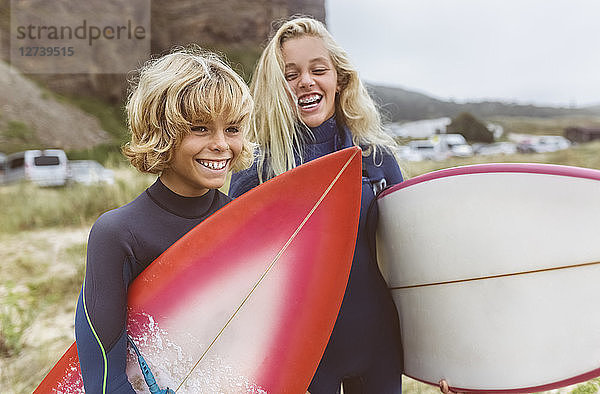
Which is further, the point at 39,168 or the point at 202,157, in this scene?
the point at 39,168

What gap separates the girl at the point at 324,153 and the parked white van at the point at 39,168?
33.3 feet

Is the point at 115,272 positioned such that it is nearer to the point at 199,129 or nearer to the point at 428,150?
the point at 199,129

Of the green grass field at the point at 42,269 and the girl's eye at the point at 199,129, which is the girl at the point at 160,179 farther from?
the green grass field at the point at 42,269

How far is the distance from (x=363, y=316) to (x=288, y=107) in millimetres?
730

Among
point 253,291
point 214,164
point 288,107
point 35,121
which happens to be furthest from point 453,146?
point 214,164

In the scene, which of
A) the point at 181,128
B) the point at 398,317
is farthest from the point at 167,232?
the point at 398,317

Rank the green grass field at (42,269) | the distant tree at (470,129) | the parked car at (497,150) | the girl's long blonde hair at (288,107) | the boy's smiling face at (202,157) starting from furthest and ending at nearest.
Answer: the distant tree at (470,129), the parked car at (497,150), the green grass field at (42,269), the girl's long blonde hair at (288,107), the boy's smiling face at (202,157)

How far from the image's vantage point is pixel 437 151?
23.4 meters

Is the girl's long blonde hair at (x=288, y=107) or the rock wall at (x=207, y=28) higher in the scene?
the rock wall at (x=207, y=28)

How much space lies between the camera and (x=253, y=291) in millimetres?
1458

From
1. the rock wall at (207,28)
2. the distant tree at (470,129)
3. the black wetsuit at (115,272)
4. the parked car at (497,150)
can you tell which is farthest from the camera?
the distant tree at (470,129)

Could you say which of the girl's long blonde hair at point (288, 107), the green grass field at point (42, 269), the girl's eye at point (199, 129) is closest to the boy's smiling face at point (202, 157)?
the girl's eye at point (199, 129)

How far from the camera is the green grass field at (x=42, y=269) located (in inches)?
129

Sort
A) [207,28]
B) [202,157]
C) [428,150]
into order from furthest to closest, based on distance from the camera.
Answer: [207,28]
[428,150]
[202,157]
